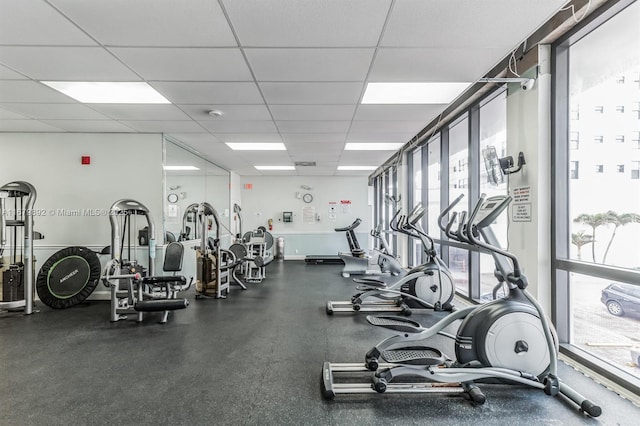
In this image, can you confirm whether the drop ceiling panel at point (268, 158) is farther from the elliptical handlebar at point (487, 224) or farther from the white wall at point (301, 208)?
the elliptical handlebar at point (487, 224)

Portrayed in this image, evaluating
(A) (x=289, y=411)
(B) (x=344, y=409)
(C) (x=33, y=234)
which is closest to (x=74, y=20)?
(A) (x=289, y=411)

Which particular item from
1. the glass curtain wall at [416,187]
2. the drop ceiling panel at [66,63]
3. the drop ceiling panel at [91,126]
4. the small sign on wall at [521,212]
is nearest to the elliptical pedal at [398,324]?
→ the small sign on wall at [521,212]

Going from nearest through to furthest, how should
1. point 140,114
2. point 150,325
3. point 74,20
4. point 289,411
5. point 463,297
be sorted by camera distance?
point 289,411 → point 74,20 → point 150,325 → point 140,114 → point 463,297

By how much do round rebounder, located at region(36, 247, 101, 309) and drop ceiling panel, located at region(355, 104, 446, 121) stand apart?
173 inches

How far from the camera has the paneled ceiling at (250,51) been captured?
6.68 feet

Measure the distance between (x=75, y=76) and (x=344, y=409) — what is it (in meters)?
3.77

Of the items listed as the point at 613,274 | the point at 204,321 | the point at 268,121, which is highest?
the point at 268,121

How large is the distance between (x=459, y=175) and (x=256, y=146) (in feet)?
11.8

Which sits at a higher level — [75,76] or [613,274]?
[75,76]

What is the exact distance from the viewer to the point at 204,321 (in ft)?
12.5

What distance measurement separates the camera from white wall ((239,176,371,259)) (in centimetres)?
970

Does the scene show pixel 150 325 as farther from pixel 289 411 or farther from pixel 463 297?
pixel 463 297

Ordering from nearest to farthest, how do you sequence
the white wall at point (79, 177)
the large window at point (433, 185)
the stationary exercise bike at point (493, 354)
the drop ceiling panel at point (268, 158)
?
the stationary exercise bike at point (493, 354) → the white wall at point (79, 177) → the large window at point (433, 185) → the drop ceiling panel at point (268, 158)

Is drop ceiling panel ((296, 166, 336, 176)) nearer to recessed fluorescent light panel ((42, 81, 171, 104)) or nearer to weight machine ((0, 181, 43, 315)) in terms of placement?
recessed fluorescent light panel ((42, 81, 171, 104))
